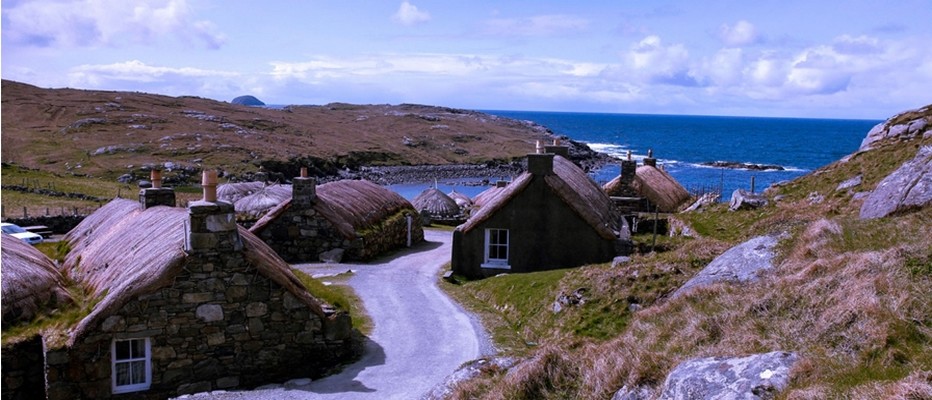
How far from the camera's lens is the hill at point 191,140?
101262 millimetres

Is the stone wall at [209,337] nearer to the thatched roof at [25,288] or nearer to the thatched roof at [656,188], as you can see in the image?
the thatched roof at [25,288]

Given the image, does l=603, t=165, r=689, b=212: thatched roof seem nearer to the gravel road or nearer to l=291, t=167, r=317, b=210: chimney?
the gravel road

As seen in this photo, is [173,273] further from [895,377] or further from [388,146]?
[388,146]

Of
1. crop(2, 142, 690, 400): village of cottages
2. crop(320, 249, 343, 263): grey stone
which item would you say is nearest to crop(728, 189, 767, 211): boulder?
crop(320, 249, 343, 263): grey stone

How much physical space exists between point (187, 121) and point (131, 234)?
414ft

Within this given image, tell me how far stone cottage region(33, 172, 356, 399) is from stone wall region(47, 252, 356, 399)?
0.08 feet

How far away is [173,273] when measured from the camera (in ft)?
55.6

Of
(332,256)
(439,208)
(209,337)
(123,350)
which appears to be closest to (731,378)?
(209,337)

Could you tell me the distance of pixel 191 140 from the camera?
389ft

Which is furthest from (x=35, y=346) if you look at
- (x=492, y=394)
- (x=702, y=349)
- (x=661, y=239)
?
(x=661, y=239)

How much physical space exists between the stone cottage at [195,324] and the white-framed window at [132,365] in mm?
24

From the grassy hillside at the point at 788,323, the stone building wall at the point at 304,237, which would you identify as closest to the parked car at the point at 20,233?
the stone building wall at the point at 304,237

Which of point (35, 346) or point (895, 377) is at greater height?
point (895, 377)

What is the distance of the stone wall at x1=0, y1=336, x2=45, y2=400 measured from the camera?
16.3 meters
